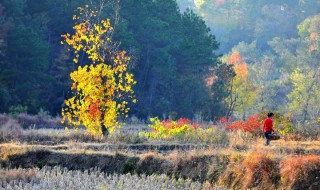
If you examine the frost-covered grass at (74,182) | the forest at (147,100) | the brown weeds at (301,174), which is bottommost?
the frost-covered grass at (74,182)

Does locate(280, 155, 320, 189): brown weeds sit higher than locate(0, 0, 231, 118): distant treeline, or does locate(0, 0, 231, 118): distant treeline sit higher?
locate(0, 0, 231, 118): distant treeline

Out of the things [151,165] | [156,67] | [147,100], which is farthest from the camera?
[147,100]

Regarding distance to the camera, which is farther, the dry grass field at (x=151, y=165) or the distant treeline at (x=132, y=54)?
the distant treeline at (x=132, y=54)

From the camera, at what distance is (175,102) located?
2532 inches

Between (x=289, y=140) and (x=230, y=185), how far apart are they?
1107cm

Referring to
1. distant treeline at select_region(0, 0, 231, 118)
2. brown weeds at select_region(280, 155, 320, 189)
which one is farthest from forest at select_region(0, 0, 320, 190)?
distant treeline at select_region(0, 0, 231, 118)

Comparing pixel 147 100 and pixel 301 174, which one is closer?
pixel 301 174

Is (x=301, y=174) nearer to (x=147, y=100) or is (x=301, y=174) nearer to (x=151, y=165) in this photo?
(x=151, y=165)

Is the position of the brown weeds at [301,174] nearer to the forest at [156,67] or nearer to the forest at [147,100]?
the forest at [147,100]

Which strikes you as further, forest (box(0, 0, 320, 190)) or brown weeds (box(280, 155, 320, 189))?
forest (box(0, 0, 320, 190))

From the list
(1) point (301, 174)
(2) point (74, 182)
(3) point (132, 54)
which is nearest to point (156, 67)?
(3) point (132, 54)

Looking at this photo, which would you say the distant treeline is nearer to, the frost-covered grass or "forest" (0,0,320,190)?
"forest" (0,0,320,190)

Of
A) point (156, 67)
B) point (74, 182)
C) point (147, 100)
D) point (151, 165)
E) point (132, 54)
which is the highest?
point (132, 54)

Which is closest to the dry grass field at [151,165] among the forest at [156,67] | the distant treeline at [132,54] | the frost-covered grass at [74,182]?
the frost-covered grass at [74,182]
